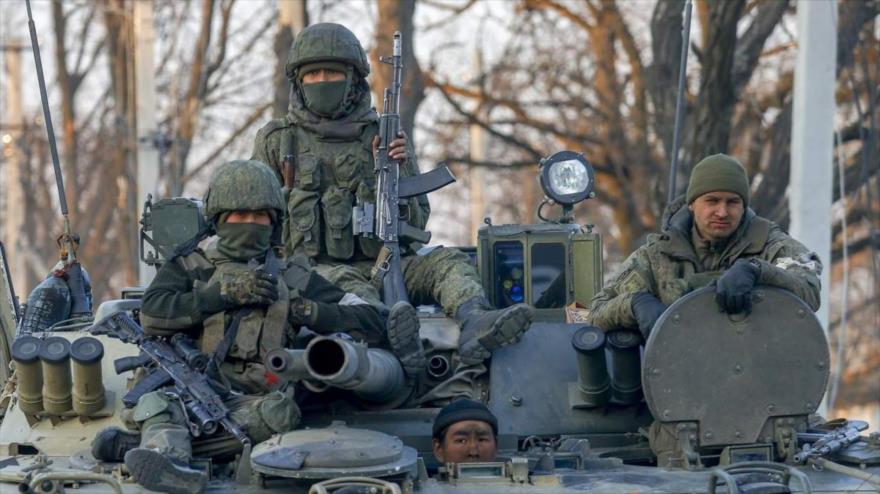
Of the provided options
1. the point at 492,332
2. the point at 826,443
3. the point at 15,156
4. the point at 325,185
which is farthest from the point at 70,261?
the point at 15,156

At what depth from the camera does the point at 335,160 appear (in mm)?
12477

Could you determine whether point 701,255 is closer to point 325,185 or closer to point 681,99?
point 681,99

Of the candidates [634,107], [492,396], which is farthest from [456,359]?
[634,107]

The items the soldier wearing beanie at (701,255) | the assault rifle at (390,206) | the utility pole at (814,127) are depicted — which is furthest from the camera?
the utility pole at (814,127)

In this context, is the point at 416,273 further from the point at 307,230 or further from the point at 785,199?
the point at 785,199

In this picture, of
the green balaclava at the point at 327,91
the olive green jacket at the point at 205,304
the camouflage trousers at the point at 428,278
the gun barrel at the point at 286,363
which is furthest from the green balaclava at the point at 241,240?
the green balaclava at the point at 327,91

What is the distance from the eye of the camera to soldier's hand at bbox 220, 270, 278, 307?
10383 mm

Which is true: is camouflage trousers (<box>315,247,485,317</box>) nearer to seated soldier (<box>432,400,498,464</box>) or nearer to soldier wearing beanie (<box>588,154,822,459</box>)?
soldier wearing beanie (<box>588,154,822,459</box>)

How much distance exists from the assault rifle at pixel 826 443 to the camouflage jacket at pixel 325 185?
2.95 metres

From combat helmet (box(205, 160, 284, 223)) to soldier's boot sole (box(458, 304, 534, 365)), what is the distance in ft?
4.34

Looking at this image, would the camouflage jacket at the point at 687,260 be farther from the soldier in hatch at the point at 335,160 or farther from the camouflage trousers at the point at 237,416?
the camouflage trousers at the point at 237,416

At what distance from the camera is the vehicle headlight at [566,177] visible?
1285 centimetres

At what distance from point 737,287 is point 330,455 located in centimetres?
214

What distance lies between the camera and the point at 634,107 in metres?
31.6
